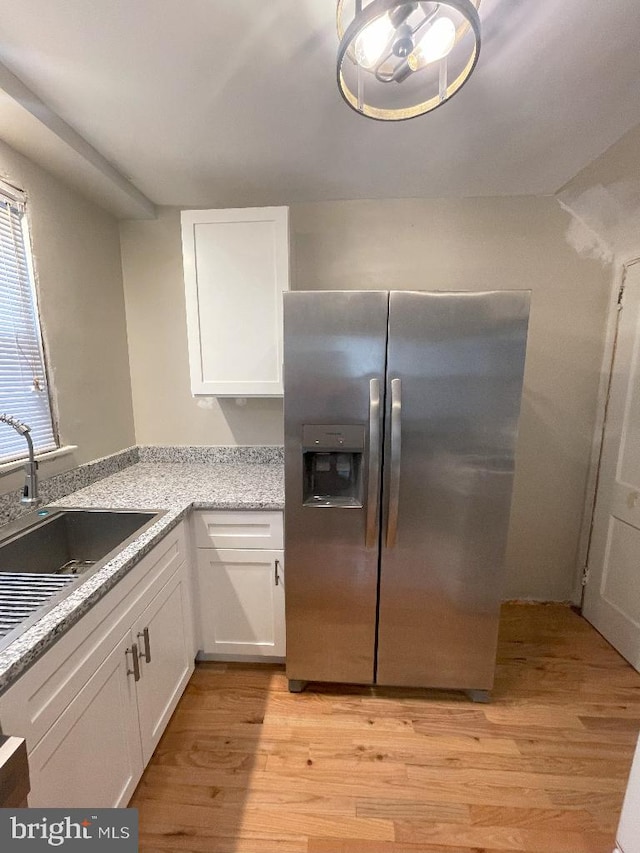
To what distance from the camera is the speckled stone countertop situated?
835 millimetres

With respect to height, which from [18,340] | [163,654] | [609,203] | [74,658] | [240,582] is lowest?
[163,654]

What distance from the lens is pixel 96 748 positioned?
1.04 metres

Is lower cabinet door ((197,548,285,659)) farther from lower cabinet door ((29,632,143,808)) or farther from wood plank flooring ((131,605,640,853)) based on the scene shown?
lower cabinet door ((29,632,143,808))

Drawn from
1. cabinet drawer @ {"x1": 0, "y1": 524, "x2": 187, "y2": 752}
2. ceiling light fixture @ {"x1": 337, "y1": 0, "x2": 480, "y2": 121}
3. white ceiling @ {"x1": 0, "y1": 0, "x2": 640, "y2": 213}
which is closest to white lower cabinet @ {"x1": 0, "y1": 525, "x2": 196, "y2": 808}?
cabinet drawer @ {"x1": 0, "y1": 524, "x2": 187, "y2": 752}

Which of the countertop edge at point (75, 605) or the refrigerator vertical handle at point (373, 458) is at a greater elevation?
the refrigerator vertical handle at point (373, 458)

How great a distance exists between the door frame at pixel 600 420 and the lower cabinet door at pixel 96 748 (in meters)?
2.48

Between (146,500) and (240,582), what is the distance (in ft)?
1.93

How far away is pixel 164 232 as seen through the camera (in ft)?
7.29

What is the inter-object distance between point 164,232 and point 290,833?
9.31 feet

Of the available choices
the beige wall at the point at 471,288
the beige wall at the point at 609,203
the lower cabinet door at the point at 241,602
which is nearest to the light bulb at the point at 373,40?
the beige wall at the point at 471,288

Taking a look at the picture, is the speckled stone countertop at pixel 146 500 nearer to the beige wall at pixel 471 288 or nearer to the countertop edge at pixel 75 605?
the countertop edge at pixel 75 605

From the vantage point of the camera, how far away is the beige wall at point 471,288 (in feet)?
6.92

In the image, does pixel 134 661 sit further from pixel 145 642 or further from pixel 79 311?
pixel 79 311

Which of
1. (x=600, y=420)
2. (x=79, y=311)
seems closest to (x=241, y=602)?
(x=79, y=311)
